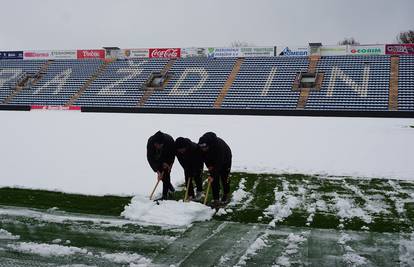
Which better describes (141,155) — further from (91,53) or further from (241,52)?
(91,53)

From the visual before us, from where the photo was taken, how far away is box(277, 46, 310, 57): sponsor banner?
41.2 meters

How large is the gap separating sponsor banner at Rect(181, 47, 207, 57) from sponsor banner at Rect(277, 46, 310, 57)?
24.2 feet

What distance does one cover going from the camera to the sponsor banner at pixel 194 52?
145 feet

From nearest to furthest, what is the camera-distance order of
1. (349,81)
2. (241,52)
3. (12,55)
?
(349,81) < (241,52) < (12,55)

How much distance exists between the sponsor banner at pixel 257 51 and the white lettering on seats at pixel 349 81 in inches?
254

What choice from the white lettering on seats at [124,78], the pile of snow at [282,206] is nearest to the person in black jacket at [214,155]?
the pile of snow at [282,206]

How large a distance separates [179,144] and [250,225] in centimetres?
203

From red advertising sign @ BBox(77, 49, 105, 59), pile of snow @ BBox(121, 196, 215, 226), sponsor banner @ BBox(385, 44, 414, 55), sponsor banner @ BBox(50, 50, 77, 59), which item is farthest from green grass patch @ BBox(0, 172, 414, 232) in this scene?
sponsor banner @ BBox(50, 50, 77, 59)

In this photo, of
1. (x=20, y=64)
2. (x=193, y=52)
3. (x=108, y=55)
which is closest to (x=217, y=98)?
(x=193, y=52)

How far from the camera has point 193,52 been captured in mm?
44531

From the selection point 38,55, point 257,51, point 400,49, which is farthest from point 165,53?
point 400,49

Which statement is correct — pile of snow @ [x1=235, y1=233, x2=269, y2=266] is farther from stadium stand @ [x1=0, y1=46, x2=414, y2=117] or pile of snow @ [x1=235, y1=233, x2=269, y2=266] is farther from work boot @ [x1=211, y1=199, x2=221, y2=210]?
stadium stand @ [x1=0, y1=46, x2=414, y2=117]

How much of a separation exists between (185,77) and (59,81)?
13.1 meters

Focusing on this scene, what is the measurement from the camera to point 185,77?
41.6 m
